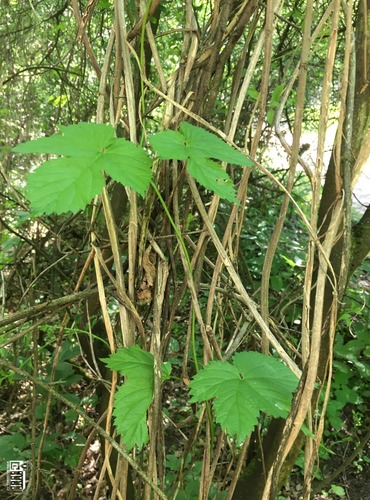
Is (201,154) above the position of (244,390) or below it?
above

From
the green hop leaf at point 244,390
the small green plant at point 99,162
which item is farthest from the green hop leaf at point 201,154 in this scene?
the green hop leaf at point 244,390

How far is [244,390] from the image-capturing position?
69 centimetres

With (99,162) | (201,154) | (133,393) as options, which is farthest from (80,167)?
(133,393)

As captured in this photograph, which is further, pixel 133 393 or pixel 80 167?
pixel 133 393

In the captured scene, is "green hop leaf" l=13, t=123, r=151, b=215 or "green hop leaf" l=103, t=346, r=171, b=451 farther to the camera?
"green hop leaf" l=103, t=346, r=171, b=451

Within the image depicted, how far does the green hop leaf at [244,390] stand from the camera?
2.12 feet

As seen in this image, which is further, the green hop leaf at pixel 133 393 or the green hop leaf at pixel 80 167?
the green hop leaf at pixel 133 393

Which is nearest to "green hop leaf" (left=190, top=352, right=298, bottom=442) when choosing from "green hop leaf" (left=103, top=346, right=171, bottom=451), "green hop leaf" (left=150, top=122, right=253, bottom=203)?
"green hop leaf" (left=103, top=346, right=171, bottom=451)

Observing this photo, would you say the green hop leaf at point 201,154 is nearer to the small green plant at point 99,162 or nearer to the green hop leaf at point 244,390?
the small green plant at point 99,162

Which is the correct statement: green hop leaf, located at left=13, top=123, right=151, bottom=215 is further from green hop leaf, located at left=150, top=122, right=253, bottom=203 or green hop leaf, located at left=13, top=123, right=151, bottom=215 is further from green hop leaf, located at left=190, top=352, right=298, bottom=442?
green hop leaf, located at left=190, top=352, right=298, bottom=442

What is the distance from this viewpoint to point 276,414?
0.65 meters

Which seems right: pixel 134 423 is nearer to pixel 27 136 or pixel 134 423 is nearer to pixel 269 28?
pixel 269 28

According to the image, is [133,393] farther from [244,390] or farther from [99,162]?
[99,162]

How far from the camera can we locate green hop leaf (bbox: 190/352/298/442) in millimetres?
646
